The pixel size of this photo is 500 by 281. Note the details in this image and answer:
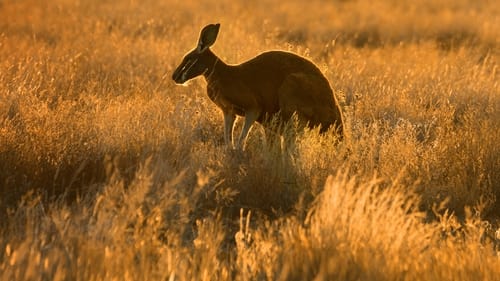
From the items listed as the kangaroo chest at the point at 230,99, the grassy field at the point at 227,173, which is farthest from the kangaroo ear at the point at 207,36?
the grassy field at the point at 227,173

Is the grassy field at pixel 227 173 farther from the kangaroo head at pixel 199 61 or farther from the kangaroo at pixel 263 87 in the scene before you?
the kangaroo head at pixel 199 61

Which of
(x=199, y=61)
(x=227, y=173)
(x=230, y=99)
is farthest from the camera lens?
(x=199, y=61)

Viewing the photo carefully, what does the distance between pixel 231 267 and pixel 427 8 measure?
63.0 feet

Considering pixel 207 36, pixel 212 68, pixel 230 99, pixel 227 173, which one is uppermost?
pixel 207 36

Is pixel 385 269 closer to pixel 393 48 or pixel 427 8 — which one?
pixel 393 48

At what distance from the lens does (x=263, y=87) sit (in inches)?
307

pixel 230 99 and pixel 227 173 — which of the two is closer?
pixel 227 173

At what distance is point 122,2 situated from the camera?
21.3 m

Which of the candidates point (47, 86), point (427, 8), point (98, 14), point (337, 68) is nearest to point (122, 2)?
point (98, 14)

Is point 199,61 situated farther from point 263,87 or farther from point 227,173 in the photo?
point 227,173

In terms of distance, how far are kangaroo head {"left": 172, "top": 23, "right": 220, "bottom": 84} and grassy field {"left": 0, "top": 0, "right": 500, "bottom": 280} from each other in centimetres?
45

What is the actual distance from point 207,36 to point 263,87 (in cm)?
58

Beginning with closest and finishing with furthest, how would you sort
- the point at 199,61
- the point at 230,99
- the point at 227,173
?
1. the point at 227,173
2. the point at 230,99
3. the point at 199,61

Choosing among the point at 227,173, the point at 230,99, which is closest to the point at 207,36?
the point at 230,99
